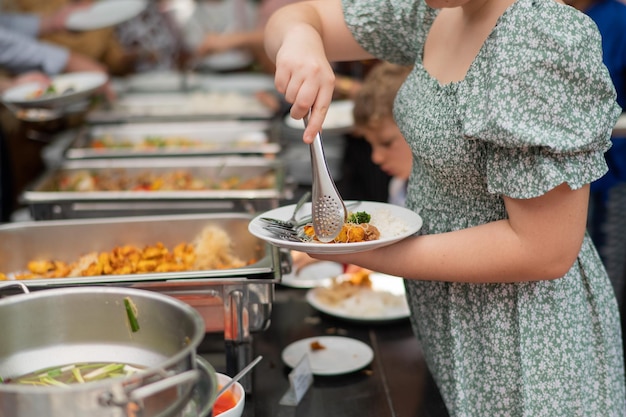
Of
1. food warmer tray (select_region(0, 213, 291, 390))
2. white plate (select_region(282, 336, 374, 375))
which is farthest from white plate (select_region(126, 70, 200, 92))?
white plate (select_region(282, 336, 374, 375))

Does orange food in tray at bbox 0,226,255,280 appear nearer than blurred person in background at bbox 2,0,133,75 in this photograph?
Yes

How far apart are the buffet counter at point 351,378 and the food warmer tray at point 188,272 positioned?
0.35 feet

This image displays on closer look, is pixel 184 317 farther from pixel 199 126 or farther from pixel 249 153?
pixel 199 126

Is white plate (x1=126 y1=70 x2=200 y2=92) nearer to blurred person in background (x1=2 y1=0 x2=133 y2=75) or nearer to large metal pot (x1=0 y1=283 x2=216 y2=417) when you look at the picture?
blurred person in background (x1=2 y1=0 x2=133 y2=75)

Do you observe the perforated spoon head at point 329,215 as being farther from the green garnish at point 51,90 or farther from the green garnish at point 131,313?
the green garnish at point 51,90

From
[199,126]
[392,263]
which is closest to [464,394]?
[392,263]

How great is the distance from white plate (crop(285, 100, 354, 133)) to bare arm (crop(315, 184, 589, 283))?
1943 mm

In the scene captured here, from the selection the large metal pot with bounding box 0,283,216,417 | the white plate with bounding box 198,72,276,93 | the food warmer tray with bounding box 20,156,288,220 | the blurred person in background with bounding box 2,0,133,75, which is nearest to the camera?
the large metal pot with bounding box 0,283,216,417

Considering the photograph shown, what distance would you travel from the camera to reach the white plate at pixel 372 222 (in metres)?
1.10

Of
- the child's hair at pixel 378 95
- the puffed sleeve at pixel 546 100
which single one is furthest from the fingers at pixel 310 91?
the child's hair at pixel 378 95

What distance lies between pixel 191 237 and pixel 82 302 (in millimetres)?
762

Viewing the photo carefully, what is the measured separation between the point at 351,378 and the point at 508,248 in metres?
0.54

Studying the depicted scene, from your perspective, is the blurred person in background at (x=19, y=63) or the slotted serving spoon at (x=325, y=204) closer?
the slotted serving spoon at (x=325, y=204)

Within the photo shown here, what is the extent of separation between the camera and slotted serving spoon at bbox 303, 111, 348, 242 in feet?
3.83
